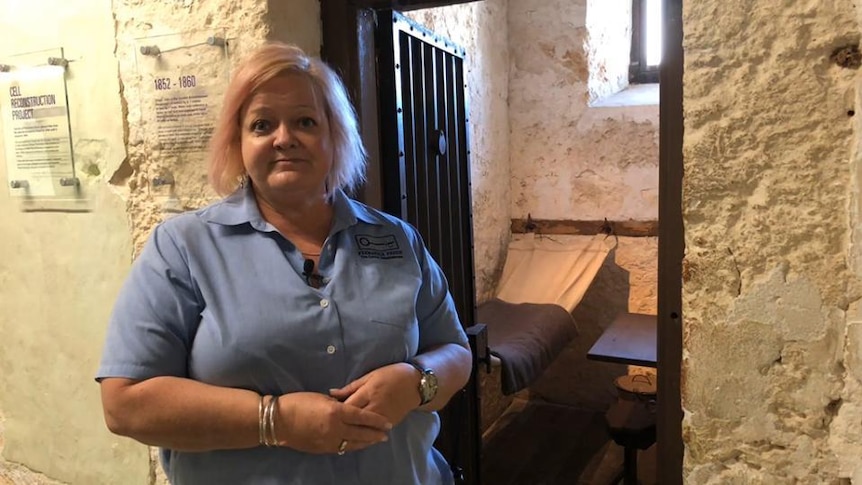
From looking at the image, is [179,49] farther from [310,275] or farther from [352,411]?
[352,411]

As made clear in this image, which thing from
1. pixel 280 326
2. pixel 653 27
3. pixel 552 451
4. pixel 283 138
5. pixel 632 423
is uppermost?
pixel 653 27

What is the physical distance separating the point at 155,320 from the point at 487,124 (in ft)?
7.95

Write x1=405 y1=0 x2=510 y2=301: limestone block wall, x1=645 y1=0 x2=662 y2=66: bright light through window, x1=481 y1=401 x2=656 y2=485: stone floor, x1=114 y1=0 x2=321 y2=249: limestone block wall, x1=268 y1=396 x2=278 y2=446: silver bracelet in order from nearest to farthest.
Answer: x1=268 y1=396 x2=278 y2=446: silver bracelet < x1=114 y1=0 x2=321 y2=249: limestone block wall < x1=481 y1=401 x2=656 y2=485: stone floor < x1=405 y1=0 x2=510 y2=301: limestone block wall < x1=645 y1=0 x2=662 y2=66: bright light through window

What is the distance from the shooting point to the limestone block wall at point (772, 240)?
90 cm

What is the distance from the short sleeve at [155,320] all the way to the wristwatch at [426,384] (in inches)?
12.2

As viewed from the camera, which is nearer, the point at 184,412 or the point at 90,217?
the point at 184,412

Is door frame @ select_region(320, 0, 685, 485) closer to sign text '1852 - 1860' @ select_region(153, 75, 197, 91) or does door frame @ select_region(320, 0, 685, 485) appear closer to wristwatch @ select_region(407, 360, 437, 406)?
wristwatch @ select_region(407, 360, 437, 406)

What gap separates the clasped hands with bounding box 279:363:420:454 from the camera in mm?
842

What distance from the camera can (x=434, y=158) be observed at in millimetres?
1771

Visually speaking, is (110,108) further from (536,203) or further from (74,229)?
(536,203)

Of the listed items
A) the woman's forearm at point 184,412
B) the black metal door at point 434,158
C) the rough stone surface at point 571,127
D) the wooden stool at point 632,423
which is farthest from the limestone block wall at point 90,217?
the rough stone surface at point 571,127

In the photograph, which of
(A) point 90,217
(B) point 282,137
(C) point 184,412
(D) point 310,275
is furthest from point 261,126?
(A) point 90,217

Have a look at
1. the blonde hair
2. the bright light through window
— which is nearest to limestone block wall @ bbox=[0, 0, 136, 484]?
the blonde hair

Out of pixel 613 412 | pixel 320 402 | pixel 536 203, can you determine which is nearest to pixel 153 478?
pixel 320 402
